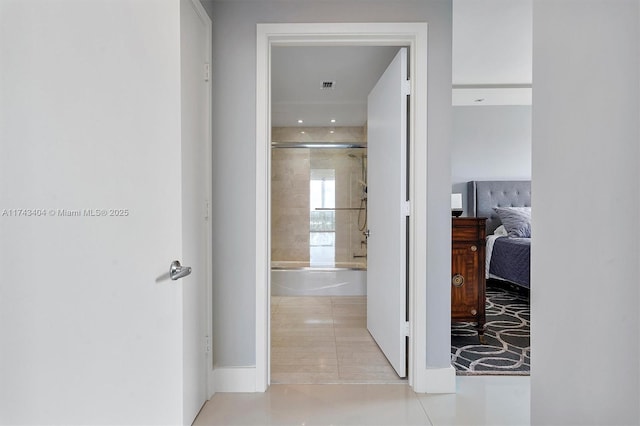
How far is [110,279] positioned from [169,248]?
25cm

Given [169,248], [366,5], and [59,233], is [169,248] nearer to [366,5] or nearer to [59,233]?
[59,233]

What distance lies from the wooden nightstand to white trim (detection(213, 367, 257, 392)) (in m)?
1.60

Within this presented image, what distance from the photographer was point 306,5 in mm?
2129

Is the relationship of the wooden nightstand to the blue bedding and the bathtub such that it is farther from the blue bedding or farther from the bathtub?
the bathtub

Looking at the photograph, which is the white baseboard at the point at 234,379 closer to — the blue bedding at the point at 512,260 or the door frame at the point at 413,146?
the door frame at the point at 413,146

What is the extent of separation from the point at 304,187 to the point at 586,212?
16.4 ft

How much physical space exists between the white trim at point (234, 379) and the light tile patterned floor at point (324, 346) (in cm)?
19

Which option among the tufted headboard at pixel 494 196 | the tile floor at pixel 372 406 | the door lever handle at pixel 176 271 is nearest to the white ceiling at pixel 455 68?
the tufted headboard at pixel 494 196

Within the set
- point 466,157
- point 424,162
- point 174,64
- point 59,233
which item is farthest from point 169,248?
point 466,157

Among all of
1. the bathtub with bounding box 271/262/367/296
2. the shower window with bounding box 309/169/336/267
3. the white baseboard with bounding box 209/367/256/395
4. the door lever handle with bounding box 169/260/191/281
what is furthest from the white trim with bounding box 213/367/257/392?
the shower window with bounding box 309/169/336/267

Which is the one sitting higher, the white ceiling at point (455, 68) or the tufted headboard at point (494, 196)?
the white ceiling at point (455, 68)

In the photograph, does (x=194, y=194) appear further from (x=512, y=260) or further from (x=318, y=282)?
(x=512, y=260)

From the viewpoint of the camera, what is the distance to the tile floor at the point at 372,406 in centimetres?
183

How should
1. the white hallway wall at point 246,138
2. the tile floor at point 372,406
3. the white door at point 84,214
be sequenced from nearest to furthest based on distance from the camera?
the white door at point 84,214 < the tile floor at point 372,406 < the white hallway wall at point 246,138
